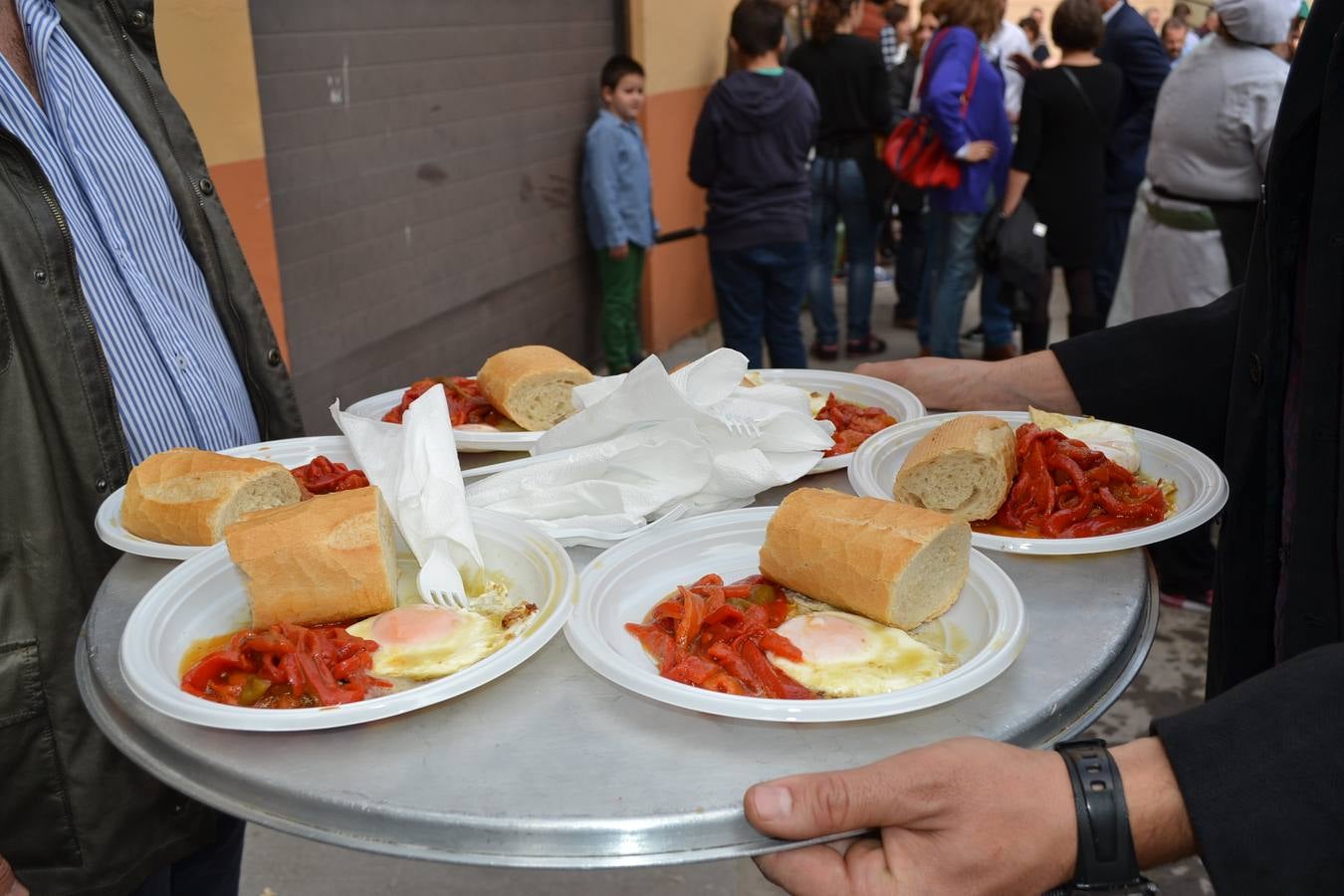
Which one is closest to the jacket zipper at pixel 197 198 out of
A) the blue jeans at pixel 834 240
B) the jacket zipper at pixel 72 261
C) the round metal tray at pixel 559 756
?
the jacket zipper at pixel 72 261

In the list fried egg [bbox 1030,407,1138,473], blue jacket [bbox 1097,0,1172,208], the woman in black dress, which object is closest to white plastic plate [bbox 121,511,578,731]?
fried egg [bbox 1030,407,1138,473]

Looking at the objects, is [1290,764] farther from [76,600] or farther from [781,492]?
[76,600]

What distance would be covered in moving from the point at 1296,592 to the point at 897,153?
6.33m

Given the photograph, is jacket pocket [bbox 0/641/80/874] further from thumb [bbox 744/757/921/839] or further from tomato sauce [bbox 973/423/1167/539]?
tomato sauce [bbox 973/423/1167/539]

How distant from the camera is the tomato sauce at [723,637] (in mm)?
1588

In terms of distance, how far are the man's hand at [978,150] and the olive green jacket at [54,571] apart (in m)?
6.46

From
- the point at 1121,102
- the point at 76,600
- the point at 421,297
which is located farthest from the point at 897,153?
the point at 76,600

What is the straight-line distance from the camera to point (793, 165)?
7156 millimetres

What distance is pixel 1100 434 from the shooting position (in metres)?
2.32

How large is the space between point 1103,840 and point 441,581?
1.08 metres

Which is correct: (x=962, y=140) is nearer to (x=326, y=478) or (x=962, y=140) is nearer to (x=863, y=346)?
(x=863, y=346)

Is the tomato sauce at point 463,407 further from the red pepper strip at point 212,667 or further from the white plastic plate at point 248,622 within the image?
the red pepper strip at point 212,667

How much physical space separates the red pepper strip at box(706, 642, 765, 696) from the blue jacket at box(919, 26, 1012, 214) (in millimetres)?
6572

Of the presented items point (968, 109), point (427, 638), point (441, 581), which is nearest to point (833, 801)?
point (427, 638)
